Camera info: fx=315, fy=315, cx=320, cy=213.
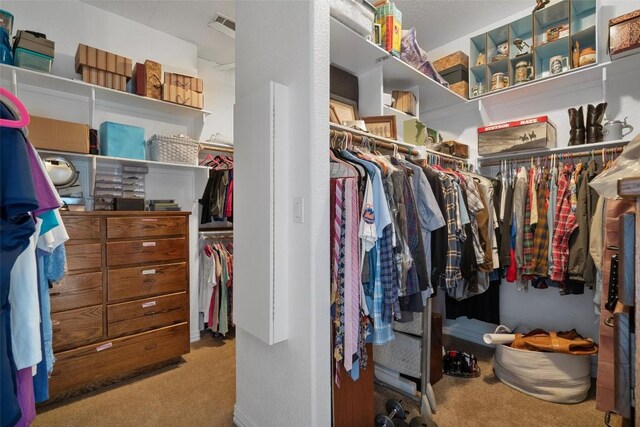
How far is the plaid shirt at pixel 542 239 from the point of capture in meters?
2.22

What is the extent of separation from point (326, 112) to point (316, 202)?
0.40 meters

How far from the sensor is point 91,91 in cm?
243

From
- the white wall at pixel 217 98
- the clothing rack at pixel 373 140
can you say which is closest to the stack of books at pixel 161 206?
the white wall at pixel 217 98

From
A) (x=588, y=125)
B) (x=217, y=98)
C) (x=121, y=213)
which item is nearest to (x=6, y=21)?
(x=121, y=213)

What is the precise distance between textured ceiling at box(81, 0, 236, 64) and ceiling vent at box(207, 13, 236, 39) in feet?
0.12

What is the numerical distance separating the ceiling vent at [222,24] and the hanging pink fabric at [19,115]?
2.23m

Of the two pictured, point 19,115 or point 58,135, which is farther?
point 58,135

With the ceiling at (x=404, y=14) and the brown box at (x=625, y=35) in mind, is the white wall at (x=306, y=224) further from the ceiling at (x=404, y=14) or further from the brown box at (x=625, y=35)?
the brown box at (x=625, y=35)

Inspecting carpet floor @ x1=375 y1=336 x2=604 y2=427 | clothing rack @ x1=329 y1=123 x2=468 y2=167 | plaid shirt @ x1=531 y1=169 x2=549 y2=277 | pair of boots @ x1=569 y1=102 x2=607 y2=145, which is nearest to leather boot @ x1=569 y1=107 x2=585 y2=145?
pair of boots @ x1=569 y1=102 x2=607 y2=145

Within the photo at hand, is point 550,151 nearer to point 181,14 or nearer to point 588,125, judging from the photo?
point 588,125

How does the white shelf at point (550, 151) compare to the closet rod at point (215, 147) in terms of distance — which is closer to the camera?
the white shelf at point (550, 151)

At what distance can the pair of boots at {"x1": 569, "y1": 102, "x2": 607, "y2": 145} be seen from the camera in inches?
86.4

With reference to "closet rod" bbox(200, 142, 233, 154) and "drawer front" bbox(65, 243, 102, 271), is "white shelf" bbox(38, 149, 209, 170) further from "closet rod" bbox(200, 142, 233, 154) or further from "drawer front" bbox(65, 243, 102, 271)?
"drawer front" bbox(65, 243, 102, 271)

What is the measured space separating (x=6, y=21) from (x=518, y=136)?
365 cm
